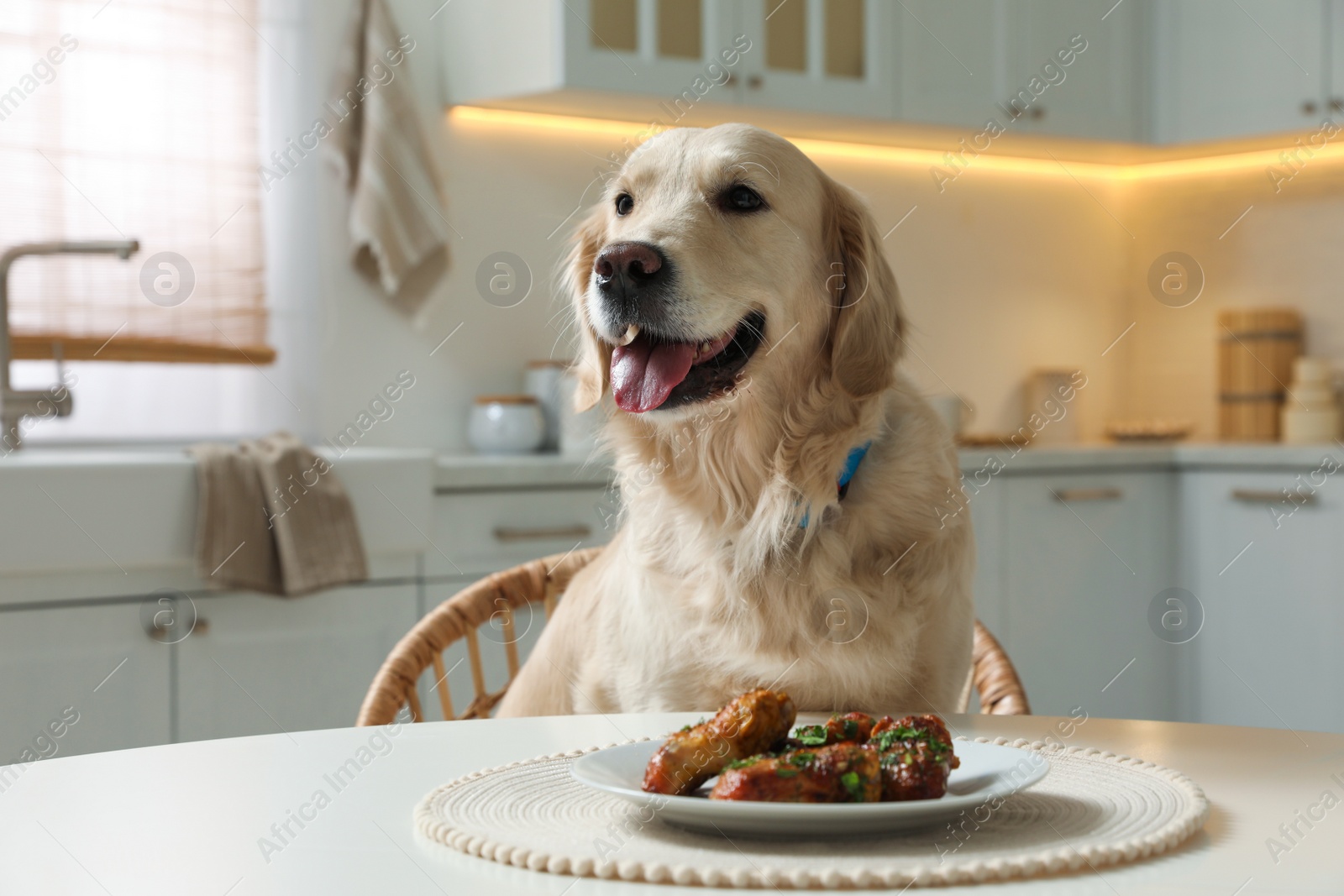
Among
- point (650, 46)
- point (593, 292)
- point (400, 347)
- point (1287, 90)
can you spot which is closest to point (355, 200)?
point (400, 347)

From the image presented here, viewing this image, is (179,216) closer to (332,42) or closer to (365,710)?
(332,42)

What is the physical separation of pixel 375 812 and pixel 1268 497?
3137mm

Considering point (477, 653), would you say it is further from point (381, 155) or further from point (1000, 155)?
point (1000, 155)

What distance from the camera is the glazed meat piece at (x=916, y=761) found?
2.40ft

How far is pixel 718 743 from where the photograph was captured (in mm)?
773

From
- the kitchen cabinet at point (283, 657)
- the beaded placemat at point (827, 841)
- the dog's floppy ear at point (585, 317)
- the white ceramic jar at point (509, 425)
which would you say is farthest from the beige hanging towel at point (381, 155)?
the beaded placemat at point (827, 841)

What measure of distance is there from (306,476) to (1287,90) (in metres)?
2.84

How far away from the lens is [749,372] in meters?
1.55

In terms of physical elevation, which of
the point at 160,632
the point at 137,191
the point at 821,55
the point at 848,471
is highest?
the point at 821,55

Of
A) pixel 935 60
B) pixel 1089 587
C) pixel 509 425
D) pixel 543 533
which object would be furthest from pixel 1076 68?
pixel 543 533

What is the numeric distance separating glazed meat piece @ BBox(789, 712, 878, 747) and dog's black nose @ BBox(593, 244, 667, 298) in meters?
0.73

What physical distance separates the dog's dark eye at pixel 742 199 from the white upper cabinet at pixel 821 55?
6.11 ft

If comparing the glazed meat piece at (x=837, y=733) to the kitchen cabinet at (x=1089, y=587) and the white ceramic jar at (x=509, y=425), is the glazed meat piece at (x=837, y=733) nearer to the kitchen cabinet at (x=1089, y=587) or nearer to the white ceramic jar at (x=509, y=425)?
the white ceramic jar at (x=509, y=425)

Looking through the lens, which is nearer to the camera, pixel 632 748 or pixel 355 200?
pixel 632 748
